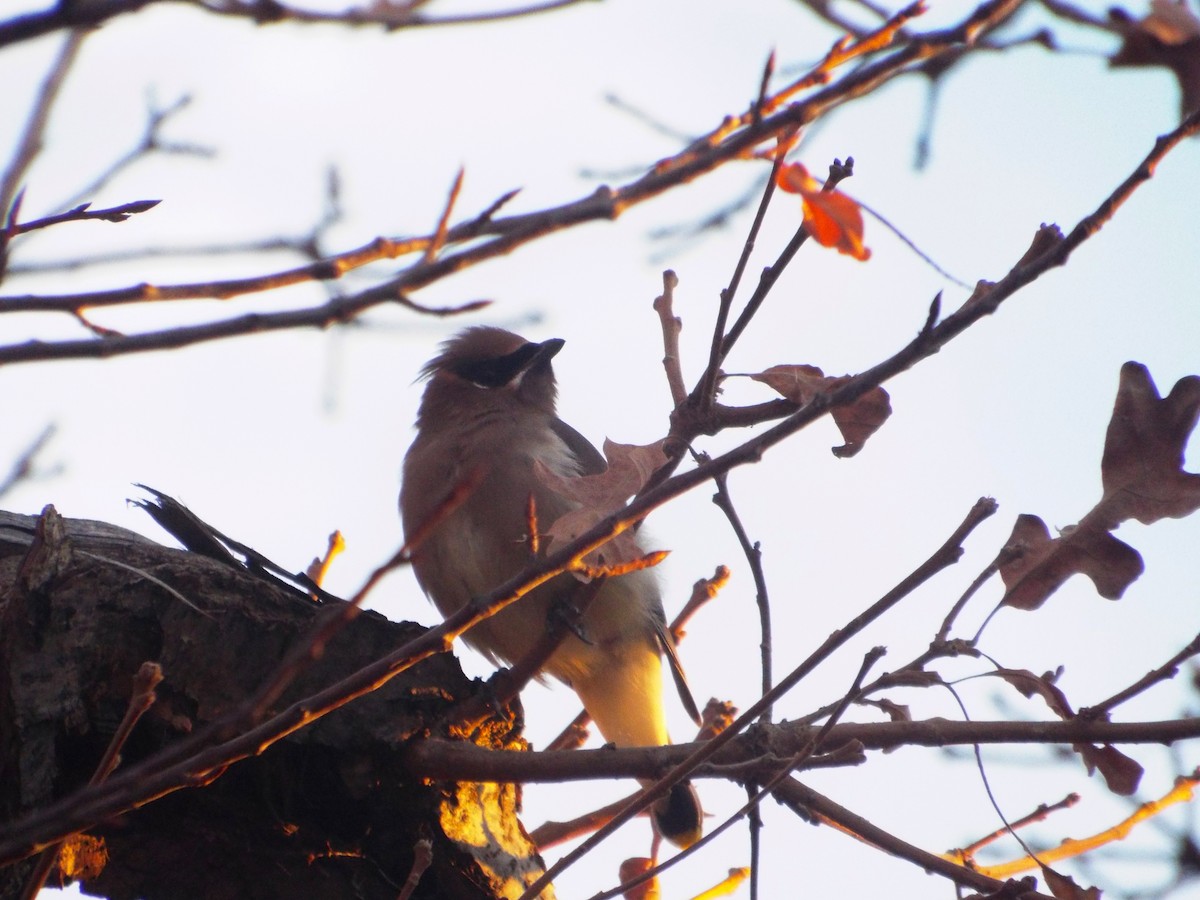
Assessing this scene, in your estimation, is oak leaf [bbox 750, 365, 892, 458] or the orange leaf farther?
oak leaf [bbox 750, 365, 892, 458]

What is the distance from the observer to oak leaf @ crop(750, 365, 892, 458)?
2.95m

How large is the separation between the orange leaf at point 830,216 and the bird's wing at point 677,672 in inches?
135

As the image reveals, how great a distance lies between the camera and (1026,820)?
3.73 meters

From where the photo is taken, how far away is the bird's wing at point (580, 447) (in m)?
6.21

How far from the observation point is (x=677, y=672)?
5.75 m

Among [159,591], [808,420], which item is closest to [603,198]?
[808,420]

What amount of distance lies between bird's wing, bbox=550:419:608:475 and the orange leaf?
3904mm

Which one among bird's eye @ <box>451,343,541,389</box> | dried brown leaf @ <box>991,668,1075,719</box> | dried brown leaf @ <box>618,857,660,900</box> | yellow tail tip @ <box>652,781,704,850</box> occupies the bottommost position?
dried brown leaf @ <box>991,668,1075,719</box>

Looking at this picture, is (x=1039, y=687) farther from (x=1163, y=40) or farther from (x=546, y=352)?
(x=546, y=352)

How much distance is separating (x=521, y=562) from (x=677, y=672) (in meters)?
0.90

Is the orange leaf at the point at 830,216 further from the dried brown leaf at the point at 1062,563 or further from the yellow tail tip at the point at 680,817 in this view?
the yellow tail tip at the point at 680,817

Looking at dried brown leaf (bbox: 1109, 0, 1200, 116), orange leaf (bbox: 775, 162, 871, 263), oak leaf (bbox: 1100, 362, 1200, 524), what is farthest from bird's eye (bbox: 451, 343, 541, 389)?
dried brown leaf (bbox: 1109, 0, 1200, 116)

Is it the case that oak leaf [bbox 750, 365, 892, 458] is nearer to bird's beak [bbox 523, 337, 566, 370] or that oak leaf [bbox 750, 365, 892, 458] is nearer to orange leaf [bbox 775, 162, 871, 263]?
orange leaf [bbox 775, 162, 871, 263]

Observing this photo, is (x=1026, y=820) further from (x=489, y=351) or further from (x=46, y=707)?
(x=489, y=351)
